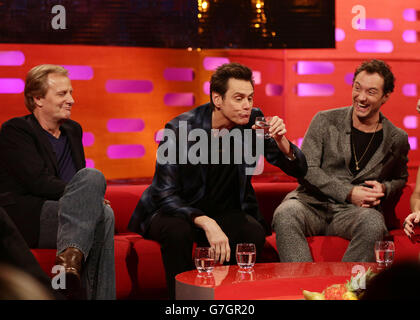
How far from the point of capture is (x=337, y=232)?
320cm

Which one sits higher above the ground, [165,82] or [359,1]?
[359,1]

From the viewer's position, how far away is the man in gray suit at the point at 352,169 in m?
3.19

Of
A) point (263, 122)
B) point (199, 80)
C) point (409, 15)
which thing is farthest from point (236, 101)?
point (409, 15)

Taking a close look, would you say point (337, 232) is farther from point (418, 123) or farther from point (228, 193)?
point (418, 123)

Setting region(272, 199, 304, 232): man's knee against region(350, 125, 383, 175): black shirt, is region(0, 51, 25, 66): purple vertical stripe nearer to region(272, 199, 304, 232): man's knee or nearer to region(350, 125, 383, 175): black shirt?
region(272, 199, 304, 232): man's knee

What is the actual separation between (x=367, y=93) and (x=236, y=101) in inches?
32.2

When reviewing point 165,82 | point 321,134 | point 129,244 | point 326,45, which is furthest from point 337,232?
point 165,82

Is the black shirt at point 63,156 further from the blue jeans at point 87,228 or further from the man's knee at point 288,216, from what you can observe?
the man's knee at point 288,216

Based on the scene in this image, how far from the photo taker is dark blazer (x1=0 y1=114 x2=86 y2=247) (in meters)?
2.77

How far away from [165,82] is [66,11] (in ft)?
3.42

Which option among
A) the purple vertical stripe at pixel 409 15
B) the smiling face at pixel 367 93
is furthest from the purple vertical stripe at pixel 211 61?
the purple vertical stripe at pixel 409 15

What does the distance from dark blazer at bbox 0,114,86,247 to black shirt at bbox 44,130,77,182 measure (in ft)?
0.28

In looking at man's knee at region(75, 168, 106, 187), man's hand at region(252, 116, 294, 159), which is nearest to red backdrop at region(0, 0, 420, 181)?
man's hand at region(252, 116, 294, 159)

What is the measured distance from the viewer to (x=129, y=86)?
442 cm
